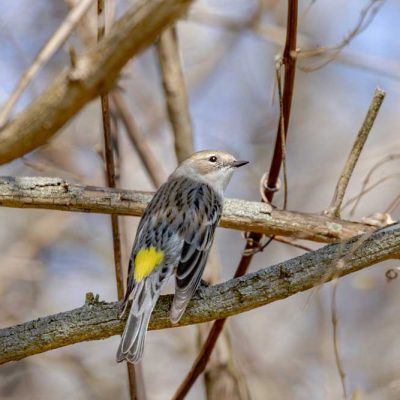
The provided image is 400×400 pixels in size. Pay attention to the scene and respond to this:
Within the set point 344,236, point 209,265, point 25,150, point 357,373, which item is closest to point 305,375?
point 357,373

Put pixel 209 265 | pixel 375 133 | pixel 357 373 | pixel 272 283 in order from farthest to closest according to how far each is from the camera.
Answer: pixel 375 133 → pixel 357 373 → pixel 209 265 → pixel 272 283

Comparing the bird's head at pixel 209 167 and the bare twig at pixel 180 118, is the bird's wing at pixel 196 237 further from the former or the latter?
the bare twig at pixel 180 118

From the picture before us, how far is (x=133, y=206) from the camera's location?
4.46 metres

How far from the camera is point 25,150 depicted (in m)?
1.74

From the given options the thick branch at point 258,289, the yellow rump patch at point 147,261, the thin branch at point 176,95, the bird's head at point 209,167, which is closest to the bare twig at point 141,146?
the thin branch at point 176,95

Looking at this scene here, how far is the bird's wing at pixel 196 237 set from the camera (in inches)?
173

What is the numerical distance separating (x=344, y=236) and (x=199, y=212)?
1009 millimetres

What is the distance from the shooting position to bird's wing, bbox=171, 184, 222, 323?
4383 millimetres

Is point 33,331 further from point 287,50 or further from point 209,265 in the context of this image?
point 209,265

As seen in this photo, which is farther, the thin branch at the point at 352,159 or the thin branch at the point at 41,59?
the thin branch at the point at 352,159

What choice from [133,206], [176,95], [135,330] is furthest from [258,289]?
[176,95]

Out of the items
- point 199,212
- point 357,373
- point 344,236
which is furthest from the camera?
point 357,373

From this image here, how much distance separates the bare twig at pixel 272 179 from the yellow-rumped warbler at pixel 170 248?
1.09 ft

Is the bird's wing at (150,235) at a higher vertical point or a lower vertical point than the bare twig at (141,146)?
lower
